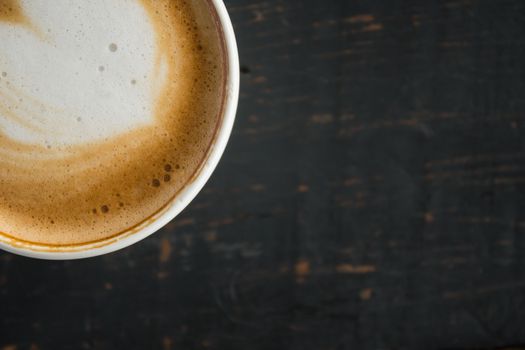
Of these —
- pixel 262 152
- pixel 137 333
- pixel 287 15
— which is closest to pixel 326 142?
pixel 262 152

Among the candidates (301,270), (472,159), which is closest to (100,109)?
(301,270)

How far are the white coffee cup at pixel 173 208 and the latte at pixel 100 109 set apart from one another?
11 mm

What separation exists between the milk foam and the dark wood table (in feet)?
0.78

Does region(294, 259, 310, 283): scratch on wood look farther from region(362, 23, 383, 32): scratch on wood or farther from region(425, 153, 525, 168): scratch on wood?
region(362, 23, 383, 32): scratch on wood

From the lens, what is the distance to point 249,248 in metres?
1.06

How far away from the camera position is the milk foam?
83 cm

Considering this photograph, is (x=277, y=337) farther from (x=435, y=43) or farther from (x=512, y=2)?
(x=512, y=2)

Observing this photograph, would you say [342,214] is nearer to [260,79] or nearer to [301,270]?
[301,270]

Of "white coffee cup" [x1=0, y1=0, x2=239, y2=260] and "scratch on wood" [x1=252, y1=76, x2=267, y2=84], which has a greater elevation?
"scratch on wood" [x1=252, y1=76, x2=267, y2=84]

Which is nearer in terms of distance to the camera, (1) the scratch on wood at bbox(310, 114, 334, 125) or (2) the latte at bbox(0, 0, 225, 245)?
(2) the latte at bbox(0, 0, 225, 245)

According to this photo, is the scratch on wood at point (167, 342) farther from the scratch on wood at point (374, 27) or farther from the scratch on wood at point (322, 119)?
the scratch on wood at point (374, 27)

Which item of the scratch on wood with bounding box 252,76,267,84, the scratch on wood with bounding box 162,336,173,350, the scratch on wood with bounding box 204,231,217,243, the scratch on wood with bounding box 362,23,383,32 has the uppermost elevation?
the scratch on wood with bounding box 362,23,383,32

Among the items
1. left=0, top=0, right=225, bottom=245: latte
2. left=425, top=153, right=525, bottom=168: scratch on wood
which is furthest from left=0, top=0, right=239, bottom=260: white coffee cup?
left=425, top=153, right=525, bottom=168: scratch on wood

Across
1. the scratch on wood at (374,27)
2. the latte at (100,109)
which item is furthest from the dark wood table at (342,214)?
the latte at (100,109)
